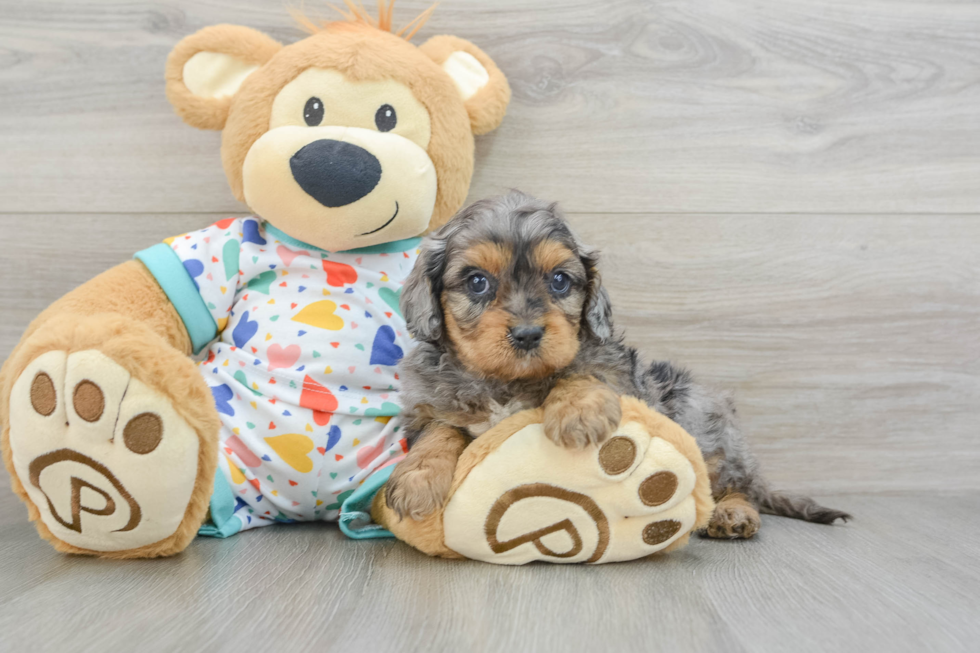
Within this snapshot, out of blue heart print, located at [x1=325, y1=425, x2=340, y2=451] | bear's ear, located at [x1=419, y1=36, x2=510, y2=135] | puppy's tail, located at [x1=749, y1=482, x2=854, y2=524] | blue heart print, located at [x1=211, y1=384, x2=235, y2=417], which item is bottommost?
puppy's tail, located at [x1=749, y1=482, x2=854, y2=524]

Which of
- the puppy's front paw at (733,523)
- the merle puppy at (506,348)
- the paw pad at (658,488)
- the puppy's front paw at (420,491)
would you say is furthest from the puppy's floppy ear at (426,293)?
the puppy's front paw at (733,523)

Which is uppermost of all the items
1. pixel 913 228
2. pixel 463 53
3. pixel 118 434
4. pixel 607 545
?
pixel 463 53

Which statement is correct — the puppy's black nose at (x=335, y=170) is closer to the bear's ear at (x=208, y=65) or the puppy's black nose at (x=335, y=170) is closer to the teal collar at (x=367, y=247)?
the teal collar at (x=367, y=247)

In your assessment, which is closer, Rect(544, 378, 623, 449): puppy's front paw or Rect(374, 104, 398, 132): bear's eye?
Rect(544, 378, 623, 449): puppy's front paw

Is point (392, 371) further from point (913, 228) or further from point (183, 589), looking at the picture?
point (913, 228)

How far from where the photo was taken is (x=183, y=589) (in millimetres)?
1393

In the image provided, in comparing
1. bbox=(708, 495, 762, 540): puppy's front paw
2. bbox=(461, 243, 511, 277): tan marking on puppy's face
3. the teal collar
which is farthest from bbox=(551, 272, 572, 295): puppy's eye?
bbox=(708, 495, 762, 540): puppy's front paw

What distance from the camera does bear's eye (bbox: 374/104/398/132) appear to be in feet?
6.04

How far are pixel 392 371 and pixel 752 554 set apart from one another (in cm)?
102

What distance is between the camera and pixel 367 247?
2.00 meters

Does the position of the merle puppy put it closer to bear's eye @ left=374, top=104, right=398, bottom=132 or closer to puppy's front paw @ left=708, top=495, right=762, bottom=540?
puppy's front paw @ left=708, top=495, right=762, bottom=540

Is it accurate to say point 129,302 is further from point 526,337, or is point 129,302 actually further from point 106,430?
point 526,337

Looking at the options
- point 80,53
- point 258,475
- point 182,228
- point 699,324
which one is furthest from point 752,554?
point 80,53

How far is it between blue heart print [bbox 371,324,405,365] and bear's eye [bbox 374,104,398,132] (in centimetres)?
53
